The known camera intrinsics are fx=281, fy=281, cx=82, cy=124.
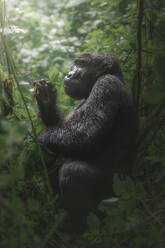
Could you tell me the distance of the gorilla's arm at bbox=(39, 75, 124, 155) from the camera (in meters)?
1.89

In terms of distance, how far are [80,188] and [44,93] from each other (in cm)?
73

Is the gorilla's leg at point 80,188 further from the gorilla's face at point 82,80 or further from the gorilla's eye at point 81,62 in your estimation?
the gorilla's eye at point 81,62

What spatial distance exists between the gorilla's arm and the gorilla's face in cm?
17

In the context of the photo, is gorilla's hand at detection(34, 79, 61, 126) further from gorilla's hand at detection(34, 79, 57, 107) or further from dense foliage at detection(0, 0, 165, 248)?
dense foliage at detection(0, 0, 165, 248)

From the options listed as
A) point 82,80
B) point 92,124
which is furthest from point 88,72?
point 92,124

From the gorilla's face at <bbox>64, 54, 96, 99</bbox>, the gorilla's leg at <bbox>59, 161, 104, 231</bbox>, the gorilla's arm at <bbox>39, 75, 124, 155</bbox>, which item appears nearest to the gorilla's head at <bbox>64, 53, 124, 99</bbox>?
the gorilla's face at <bbox>64, 54, 96, 99</bbox>

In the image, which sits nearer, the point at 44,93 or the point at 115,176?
A: the point at 115,176

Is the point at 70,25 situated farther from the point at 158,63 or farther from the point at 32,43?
the point at 158,63

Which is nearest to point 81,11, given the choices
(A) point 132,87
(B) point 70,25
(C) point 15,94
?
(B) point 70,25

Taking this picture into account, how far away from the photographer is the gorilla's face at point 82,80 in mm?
2191

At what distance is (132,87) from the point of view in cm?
247

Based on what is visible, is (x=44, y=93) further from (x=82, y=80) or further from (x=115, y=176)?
(x=115, y=176)

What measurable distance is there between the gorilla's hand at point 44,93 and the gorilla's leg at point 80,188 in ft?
1.58

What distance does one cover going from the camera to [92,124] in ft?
6.25
